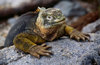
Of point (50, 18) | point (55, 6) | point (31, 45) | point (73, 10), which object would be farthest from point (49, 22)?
point (73, 10)

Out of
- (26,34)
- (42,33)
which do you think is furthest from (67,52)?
(26,34)

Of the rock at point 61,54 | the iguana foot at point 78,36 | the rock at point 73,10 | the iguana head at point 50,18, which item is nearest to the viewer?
the rock at point 61,54

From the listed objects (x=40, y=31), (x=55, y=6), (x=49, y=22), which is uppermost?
(x=49, y=22)

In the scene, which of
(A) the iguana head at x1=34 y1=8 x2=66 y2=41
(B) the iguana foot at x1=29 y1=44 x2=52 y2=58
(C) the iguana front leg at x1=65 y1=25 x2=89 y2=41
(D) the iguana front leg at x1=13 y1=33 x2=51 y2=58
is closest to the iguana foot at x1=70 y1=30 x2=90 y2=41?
(C) the iguana front leg at x1=65 y1=25 x2=89 y2=41

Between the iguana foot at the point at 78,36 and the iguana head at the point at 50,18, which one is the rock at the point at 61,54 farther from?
the iguana head at the point at 50,18

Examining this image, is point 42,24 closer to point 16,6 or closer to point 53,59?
point 53,59

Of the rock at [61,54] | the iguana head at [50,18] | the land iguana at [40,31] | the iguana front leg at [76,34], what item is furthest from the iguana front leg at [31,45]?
the iguana front leg at [76,34]

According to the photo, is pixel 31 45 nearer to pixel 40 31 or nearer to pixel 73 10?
pixel 40 31
